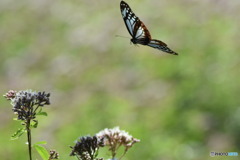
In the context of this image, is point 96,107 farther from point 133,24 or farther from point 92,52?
point 133,24

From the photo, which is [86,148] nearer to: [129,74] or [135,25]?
[135,25]

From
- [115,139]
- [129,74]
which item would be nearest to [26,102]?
[115,139]

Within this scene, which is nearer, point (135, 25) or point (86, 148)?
point (86, 148)

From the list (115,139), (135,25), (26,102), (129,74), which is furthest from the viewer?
(129,74)

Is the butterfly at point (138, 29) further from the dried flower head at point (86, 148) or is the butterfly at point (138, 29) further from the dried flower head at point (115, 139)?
the dried flower head at point (86, 148)

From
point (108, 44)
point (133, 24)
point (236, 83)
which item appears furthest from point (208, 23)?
point (133, 24)
